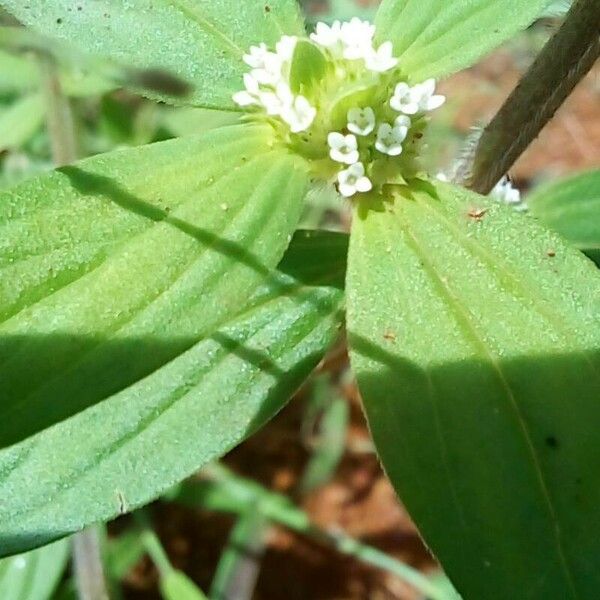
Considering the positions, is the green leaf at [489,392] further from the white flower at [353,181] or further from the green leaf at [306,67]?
the green leaf at [306,67]

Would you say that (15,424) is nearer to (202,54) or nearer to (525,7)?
(202,54)

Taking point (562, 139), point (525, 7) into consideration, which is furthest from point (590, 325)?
point (562, 139)

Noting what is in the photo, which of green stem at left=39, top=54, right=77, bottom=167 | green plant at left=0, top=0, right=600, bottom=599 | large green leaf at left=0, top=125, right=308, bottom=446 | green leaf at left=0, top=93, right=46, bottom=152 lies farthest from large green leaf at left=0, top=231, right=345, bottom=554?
green leaf at left=0, top=93, right=46, bottom=152

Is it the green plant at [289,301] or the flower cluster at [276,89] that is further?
the flower cluster at [276,89]

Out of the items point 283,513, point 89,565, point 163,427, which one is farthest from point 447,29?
point 283,513

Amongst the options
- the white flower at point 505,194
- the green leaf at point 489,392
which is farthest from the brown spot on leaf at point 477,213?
the white flower at point 505,194

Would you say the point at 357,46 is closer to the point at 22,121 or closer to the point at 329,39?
the point at 329,39
